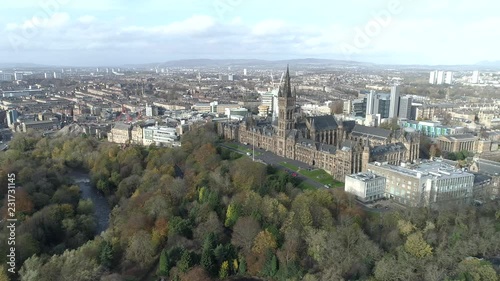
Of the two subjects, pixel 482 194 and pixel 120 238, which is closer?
pixel 120 238

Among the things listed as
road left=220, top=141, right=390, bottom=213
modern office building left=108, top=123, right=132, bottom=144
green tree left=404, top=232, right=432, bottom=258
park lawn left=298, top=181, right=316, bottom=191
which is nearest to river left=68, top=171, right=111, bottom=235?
modern office building left=108, top=123, right=132, bottom=144

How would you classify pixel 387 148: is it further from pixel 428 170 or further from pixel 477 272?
pixel 477 272

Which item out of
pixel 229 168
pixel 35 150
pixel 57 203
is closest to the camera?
pixel 57 203

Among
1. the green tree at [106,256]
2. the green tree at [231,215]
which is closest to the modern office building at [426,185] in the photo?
the green tree at [231,215]

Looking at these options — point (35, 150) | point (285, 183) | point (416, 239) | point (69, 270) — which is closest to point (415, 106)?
point (285, 183)

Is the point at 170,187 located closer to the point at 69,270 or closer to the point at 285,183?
the point at 285,183

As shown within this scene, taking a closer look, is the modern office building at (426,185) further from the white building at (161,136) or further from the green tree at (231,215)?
the white building at (161,136)

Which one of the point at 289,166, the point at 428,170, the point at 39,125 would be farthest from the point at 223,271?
the point at 39,125
